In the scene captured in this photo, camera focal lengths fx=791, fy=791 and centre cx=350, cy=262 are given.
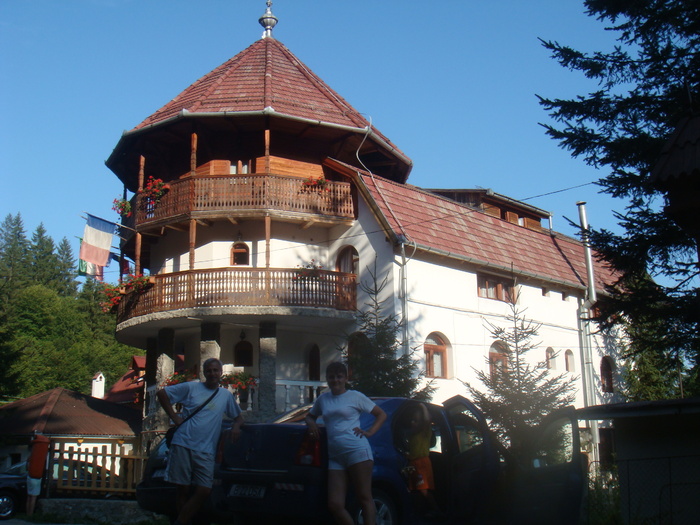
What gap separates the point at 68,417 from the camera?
90.5 feet

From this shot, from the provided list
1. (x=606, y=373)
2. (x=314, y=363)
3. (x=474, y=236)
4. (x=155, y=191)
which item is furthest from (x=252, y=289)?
(x=606, y=373)

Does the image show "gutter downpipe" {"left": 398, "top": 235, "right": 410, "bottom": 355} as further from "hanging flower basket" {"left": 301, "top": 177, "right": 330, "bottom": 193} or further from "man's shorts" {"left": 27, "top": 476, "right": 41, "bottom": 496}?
"man's shorts" {"left": 27, "top": 476, "right": 41, "bottom": 496}

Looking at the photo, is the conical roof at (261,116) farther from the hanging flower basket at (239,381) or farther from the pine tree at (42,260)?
the pine tree at (42,260)

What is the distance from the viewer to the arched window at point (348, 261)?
907 inches

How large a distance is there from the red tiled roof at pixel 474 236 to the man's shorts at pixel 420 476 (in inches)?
528

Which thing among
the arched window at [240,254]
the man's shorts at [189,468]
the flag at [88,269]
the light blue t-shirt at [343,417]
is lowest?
the man's shorts at [189,468]

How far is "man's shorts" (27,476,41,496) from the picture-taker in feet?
42.6

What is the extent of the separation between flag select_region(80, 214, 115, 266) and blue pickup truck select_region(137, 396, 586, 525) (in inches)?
566

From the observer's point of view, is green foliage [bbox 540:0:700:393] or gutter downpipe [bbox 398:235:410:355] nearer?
green foliage [bbox 540:0:700:393]

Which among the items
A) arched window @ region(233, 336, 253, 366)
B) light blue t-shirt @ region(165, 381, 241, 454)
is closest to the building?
arched window @ region(233, 336, 253, 366)

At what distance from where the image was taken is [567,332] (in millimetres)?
27141

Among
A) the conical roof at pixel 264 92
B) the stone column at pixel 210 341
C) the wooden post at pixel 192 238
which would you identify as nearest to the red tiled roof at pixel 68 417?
the stone column at pixel 210 341

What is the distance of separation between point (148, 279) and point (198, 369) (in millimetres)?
3004

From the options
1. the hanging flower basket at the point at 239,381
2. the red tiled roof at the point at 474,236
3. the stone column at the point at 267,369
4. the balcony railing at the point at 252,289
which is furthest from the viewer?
the red tiled roof at the point at 474,236
